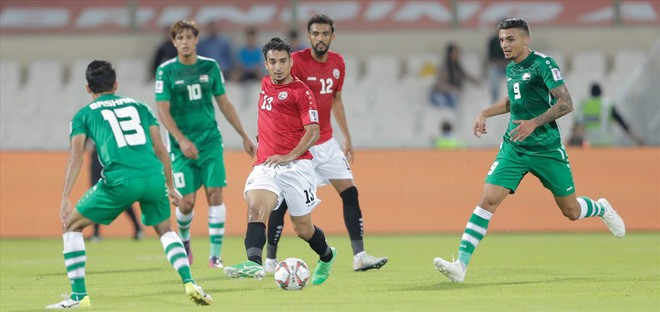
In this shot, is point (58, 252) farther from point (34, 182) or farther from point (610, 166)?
point (610, 166)

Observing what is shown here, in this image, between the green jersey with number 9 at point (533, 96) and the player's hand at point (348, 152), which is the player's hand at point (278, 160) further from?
the player's hand at point (348, 152)

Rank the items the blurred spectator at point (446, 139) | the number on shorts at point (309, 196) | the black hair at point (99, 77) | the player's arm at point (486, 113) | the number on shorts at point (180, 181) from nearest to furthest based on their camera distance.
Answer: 1. the black hair at point (99, 77)
2. the number on shorts at point (309, 196)
3. the player's arm at point (486, 113)
4. the number on shorts at point (180, 181)
5. the blurred spectator at point (446, 139)

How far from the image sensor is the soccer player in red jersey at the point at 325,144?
1190cm

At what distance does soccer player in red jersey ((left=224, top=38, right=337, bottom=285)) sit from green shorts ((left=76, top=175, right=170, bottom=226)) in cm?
119

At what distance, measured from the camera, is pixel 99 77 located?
9.12 metres

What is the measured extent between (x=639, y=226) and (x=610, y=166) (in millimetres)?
993

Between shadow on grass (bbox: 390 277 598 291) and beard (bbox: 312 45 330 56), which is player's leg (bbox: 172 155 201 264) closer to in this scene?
beard (bbox: 312 45 330 56)

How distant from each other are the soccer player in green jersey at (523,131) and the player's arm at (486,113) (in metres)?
0.01

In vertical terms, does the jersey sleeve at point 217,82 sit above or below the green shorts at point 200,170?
above

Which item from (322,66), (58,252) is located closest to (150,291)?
(322,66)

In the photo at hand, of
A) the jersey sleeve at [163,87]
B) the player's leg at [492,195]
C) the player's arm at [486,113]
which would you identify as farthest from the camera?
the jersey sleeve at [163,87]

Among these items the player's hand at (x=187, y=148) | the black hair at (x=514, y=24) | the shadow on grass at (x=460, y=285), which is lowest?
the shadow on grass at (x=460, y=285)

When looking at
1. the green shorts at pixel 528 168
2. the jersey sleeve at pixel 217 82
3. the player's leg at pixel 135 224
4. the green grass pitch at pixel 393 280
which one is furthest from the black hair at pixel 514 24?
the player's leg at pixel 135 224

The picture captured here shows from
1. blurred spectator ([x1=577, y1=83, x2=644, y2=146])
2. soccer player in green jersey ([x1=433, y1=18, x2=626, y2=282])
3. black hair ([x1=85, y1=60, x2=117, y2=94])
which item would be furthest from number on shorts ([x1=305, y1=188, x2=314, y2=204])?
blurred spectator ([x1=577, y1=83, x2=644, y2=146])
